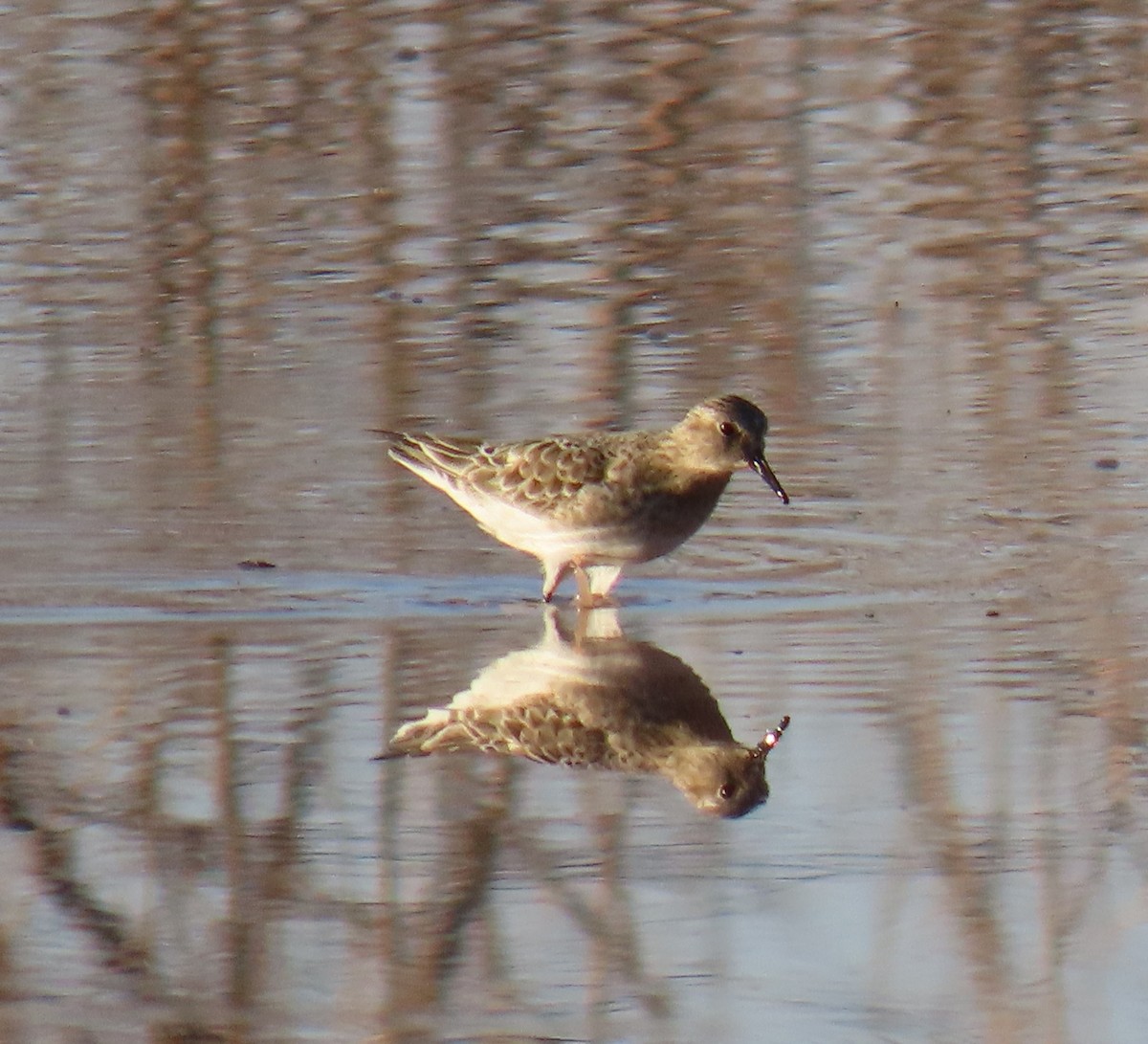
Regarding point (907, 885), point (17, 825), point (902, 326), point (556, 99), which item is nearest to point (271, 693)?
point (17, 825)

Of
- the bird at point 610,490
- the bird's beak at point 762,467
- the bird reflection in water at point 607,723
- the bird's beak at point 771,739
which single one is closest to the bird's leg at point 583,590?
the bird at point 610,490

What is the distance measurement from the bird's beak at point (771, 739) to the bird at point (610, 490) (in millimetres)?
1712

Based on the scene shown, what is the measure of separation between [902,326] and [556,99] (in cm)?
577

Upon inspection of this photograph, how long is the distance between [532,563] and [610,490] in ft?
2.15

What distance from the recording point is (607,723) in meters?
7.09

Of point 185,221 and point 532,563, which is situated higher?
point 532,563

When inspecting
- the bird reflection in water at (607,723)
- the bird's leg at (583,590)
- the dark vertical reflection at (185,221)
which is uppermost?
the bird reflection in water at (607,723)

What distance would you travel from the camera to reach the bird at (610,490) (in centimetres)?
883

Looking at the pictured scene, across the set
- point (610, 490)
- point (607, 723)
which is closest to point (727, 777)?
point (607, 723)

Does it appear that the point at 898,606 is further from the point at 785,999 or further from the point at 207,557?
the point at 785,999

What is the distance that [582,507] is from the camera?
884 centimetres

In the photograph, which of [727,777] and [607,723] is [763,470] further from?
[727,777]

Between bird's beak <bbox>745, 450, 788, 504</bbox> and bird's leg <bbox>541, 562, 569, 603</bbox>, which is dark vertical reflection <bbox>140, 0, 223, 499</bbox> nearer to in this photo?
bird's leg <bbox>541, 562, 569, 603</bbox>

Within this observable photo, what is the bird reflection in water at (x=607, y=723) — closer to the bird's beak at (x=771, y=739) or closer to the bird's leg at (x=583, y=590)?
the bird's beak at (x=771, y=739)
